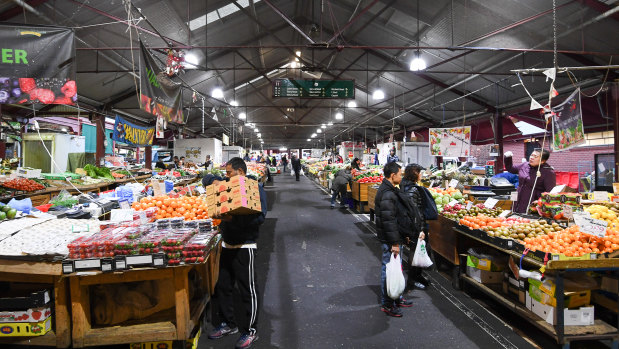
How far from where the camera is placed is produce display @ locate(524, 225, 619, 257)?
9.34 ft

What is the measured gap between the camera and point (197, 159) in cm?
1939

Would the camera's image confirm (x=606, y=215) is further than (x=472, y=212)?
No

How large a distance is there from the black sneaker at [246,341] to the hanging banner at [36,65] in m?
3.46

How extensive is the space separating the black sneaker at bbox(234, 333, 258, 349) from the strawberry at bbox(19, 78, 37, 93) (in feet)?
12.2

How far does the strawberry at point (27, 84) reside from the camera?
3580mm

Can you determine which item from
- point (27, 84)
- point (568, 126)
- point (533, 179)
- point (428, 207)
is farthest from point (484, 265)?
point (27, 84)

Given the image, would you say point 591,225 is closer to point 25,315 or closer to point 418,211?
point 418,211

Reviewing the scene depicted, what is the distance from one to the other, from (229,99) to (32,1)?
42.7ft

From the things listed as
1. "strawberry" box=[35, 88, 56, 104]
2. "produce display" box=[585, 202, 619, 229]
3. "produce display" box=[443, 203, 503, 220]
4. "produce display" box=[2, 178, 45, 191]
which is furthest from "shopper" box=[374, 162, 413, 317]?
"produce display" box=[2, 178, 45, 191]

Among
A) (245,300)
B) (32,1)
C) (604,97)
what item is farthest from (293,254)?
(604,97)

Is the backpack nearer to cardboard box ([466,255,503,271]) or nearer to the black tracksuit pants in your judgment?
cardboard box ([466,255,503,271])

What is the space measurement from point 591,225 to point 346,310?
264 centimetres

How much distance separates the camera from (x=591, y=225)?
9.55 feet

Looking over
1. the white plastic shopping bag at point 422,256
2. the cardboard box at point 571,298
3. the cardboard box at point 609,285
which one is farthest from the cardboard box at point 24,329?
the cardboard box at point 609,285
